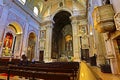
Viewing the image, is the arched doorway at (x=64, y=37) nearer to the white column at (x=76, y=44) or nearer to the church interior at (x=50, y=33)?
the church interior at (x=50, y=33)

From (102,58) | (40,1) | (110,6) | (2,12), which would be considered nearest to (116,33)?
(110,6)

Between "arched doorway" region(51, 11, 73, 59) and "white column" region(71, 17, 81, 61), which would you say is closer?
"white column" region(71, 17, 81, 61)

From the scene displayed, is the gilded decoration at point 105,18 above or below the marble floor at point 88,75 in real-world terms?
above

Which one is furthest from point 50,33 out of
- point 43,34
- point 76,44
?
point 76,44

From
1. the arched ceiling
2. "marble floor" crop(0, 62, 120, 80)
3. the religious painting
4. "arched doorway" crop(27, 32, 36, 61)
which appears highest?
the arched ceiling

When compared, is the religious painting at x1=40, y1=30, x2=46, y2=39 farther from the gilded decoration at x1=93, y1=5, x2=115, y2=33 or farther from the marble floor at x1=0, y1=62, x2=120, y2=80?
the marble floor at x1=0, y1=62, x2=120, y2=80

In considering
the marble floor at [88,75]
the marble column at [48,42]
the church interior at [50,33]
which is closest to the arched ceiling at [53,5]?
the church interior at [50,33]

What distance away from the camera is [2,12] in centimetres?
988

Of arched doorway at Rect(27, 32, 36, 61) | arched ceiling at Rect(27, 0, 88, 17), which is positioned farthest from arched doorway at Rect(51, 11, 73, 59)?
arched doorway at Rect(27, 32, 36, 61)

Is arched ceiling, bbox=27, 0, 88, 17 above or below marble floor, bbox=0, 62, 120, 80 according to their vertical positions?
above

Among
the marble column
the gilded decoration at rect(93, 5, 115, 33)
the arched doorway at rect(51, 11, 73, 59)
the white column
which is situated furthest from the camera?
the arched doorway at rect(51, 11, 73, 59)

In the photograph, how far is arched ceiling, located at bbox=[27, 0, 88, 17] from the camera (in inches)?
661

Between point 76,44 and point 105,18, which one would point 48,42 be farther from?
point 105,18

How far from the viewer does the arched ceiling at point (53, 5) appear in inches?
661
